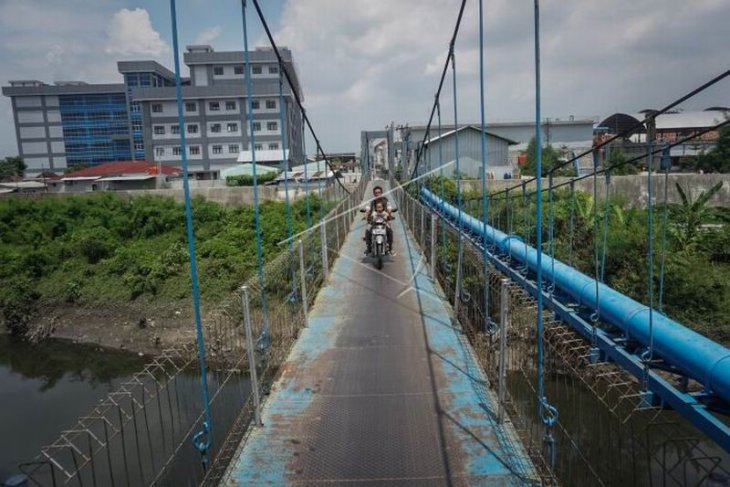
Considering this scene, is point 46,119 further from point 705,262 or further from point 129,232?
point 705,262

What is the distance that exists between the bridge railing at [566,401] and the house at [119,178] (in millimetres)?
24089

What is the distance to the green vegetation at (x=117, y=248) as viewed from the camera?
1298 centimetres

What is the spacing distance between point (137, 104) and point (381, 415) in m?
45.6

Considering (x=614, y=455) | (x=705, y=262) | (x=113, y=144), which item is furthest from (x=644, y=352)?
(x=113, y=144)

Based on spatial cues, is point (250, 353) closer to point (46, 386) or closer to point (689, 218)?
point (46, 386)

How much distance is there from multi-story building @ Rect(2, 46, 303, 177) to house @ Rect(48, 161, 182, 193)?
2.01m

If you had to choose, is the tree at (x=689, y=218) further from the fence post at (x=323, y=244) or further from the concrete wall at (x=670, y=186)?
the fence post at (x=323, y=244)

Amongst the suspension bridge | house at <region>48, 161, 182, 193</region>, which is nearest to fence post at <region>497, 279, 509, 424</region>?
the suspension bridge

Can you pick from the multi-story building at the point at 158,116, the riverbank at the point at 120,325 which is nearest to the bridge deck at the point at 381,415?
the riverbank at the point at 120,325

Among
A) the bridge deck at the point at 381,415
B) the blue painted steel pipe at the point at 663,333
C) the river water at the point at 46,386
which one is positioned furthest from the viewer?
the river water at the point at 46,386

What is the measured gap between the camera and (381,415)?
9.86ft

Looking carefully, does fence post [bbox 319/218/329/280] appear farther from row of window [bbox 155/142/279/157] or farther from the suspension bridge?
row of window [bbox 155/142/279/157]

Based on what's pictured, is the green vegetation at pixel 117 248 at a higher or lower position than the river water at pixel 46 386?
higher

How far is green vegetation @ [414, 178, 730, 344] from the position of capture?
31.2 feet
